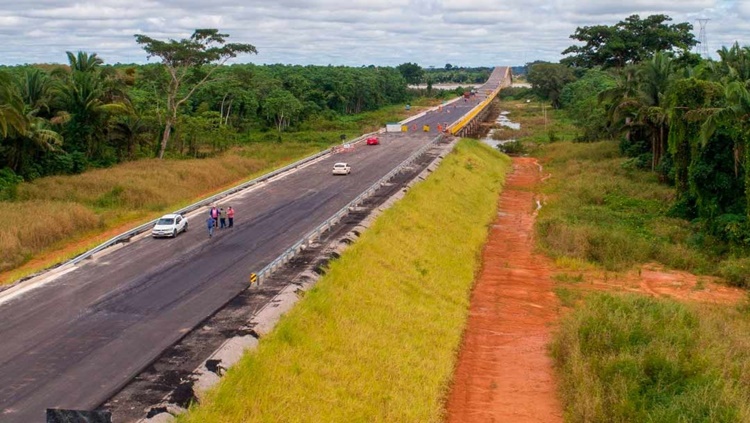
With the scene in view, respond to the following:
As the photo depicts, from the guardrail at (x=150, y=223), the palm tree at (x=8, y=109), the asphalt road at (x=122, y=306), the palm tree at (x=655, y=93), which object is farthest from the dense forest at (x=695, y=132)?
the palm tree at (x=8, y=109)

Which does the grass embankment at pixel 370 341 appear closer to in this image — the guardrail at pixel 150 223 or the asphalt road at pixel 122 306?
the asphalt road at pixel 122 306

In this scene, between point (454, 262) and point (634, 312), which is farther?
point (454, 262)

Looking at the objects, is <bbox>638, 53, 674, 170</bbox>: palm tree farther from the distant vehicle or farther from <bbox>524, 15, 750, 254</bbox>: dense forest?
the distant vehicle

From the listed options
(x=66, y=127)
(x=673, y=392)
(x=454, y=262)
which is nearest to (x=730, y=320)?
(x=673, y=392)

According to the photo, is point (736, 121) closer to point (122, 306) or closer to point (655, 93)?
point (655, 93)

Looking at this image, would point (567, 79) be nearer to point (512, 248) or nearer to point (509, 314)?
point (512, 248)

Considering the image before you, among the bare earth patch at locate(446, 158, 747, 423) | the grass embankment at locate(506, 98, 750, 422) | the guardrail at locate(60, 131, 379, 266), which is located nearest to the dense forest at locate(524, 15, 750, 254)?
the grass embankment at locate(506, 98, 750, 422)

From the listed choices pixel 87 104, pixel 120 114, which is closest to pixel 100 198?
pixel 87 104
